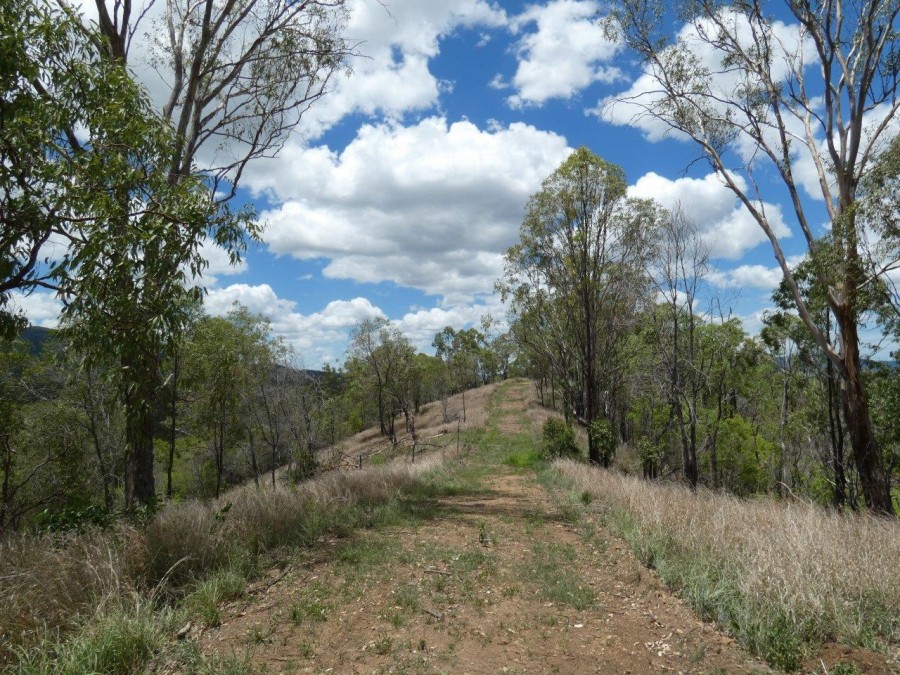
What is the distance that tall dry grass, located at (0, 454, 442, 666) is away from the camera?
14.4 feet

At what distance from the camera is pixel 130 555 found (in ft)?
18.5

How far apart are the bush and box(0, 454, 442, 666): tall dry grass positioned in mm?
12895

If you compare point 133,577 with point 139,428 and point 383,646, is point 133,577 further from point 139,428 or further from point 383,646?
point 383,646

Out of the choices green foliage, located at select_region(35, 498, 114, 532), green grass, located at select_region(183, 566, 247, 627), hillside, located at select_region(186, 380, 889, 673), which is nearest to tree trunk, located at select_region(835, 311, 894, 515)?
hillside, located at select_region(186, 380, 889, 673)

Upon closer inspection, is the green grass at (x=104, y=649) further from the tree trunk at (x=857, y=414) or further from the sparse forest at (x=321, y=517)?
the tree trunk at (x=857, y=414)

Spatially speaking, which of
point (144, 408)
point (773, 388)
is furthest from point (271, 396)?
point (773, 388)

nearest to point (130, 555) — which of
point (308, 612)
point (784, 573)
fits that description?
point (308, 612)

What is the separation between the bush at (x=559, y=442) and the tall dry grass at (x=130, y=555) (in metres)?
12.9

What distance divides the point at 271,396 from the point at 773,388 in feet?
94.1

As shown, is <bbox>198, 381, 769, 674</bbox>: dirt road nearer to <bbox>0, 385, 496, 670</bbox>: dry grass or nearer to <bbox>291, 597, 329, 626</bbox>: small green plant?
<bbox>291, 597, 329, 626</bbox>: small green plant

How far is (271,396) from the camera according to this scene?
27.7m

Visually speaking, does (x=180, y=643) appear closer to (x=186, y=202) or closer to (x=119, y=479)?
(x=186, y=202)

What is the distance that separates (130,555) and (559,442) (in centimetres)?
1721

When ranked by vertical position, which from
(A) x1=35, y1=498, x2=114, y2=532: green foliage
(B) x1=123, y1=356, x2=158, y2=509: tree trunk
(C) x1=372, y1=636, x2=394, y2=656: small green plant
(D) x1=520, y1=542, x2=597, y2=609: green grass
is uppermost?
(B) x1=123, y1=356, x2=158, y2=509: tree trunk
